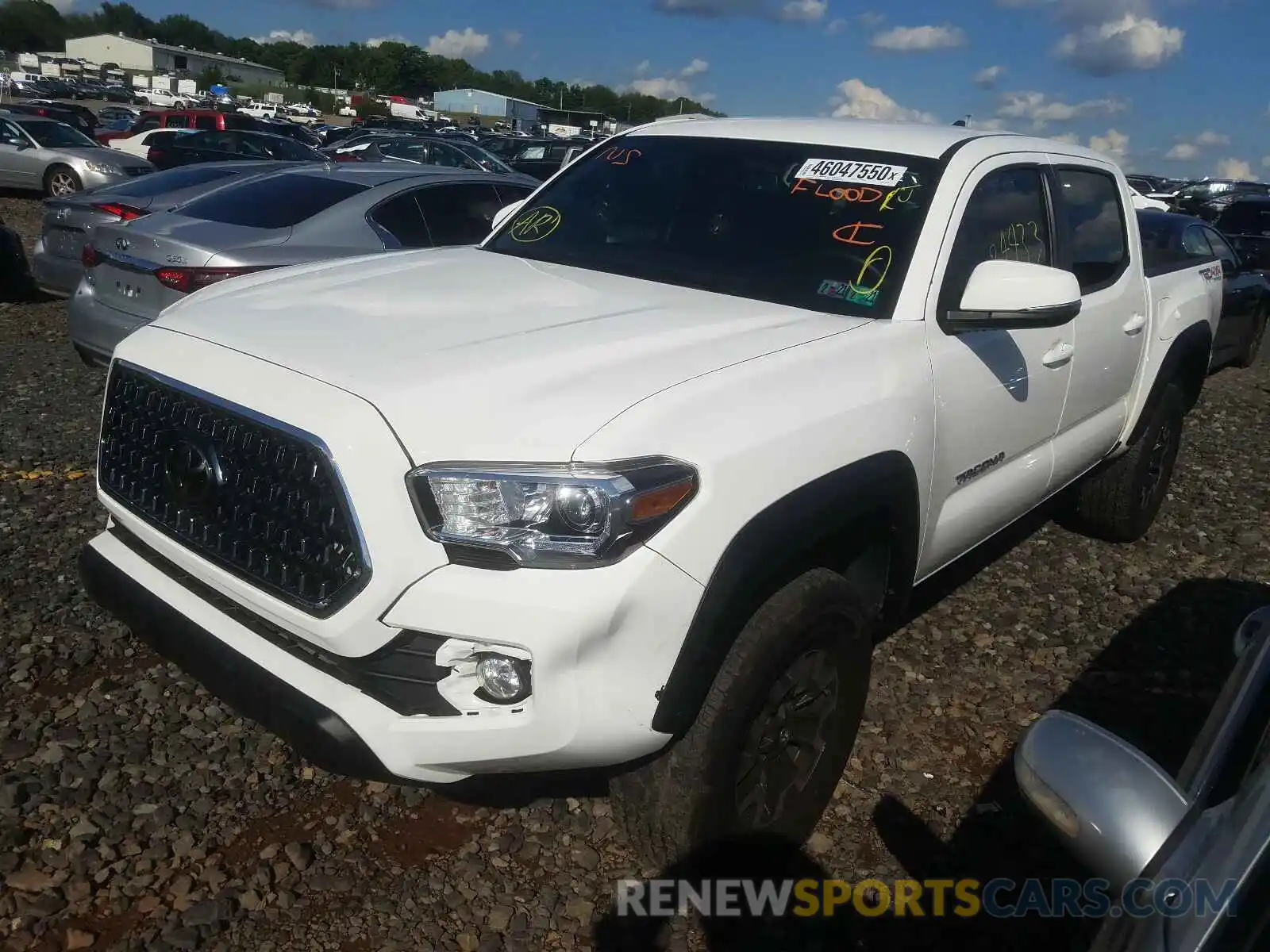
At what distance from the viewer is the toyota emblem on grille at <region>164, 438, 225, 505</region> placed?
233cm

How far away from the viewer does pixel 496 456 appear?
6.79ft

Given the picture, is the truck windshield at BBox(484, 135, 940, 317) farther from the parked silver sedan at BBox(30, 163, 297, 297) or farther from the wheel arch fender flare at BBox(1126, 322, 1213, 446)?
the parked silver sedan at BBox(30, 163, 297, 297)

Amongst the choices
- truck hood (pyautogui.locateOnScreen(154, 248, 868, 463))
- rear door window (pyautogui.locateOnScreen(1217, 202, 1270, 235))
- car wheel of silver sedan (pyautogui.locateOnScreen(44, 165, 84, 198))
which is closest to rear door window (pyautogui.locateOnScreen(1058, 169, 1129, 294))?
truck hood (pyautogui.locateOnScreen(154, 248, 868, 463))

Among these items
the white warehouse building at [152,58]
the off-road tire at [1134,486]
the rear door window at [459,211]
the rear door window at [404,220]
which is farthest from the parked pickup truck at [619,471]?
the white warehouse building at [152,58]

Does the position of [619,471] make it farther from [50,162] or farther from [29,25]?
[29,25]

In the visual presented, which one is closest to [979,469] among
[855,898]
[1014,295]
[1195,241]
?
[1014,295]

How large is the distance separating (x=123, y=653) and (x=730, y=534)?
244 cm

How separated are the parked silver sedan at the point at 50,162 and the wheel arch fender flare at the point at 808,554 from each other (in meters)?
14.7

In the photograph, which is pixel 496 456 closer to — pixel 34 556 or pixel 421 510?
pixel 421 510

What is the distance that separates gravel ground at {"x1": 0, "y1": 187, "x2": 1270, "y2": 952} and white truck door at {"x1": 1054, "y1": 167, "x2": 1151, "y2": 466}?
820 millimetres

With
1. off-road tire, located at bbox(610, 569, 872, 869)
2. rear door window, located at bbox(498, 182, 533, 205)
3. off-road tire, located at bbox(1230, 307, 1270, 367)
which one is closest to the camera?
off-road tire, located at bbox(610, 569, 872, 869)

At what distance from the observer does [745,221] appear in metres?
3.38

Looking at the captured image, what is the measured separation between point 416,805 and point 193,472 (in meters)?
1.17

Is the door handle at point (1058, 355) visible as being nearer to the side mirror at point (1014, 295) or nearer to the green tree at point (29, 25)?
the side mirror at point (1014, 295)
